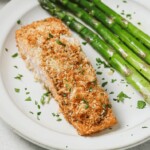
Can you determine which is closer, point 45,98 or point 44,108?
point 44,108

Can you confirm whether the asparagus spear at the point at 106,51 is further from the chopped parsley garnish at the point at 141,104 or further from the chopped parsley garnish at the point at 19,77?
the chopped parsley garnish at the point at 19,77

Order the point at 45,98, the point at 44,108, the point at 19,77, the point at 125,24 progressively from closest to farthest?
the point at 44,108 → the point at 45,98 → the point at 19,77 → the point at 125,24

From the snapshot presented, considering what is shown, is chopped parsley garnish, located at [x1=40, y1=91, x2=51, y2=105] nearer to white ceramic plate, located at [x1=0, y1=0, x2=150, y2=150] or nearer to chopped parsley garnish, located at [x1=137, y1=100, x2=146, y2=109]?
white ceramic plate, located at [x1=0, y1=0, x2=150, y2=150]

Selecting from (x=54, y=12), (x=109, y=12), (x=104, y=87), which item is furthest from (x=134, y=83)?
(x=54, y=12)

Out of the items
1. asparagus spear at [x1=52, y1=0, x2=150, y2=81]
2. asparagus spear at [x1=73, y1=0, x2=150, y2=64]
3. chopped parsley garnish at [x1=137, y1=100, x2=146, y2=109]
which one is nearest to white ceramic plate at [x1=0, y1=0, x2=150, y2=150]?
chopped parsley garnish at [x1=137, y1=100, x2=146, y2=109]

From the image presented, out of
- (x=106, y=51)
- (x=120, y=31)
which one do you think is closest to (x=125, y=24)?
(x=120, y=31)

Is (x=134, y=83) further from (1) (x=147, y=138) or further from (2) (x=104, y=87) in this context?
(1) (x=147, y=138)

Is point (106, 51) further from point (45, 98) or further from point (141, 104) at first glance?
point (45, 98)
